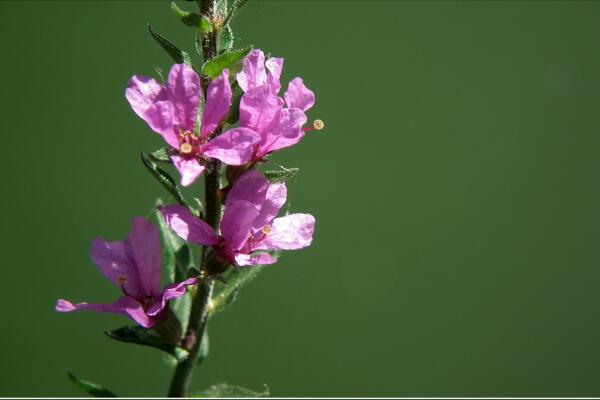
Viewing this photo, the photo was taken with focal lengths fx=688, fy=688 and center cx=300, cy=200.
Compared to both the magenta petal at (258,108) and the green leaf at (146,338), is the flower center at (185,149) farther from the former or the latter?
the green leaf at (146,338)

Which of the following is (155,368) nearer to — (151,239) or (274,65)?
(151,239)

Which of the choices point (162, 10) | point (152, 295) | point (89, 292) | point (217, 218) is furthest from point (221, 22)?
point (89, 292)

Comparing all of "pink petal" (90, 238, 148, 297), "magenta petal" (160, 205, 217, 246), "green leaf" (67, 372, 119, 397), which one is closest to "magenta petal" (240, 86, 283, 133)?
"magenta petal" (160, 205, 217, 246)

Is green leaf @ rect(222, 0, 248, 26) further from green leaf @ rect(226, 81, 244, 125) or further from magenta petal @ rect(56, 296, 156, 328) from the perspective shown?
magenta petal @ rect(56, 296, 156, 328)

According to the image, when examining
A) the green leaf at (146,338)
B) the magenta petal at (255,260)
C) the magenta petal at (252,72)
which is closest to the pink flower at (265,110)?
the magenta petal at (252,72)

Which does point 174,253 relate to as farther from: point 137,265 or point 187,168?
point 187,168
